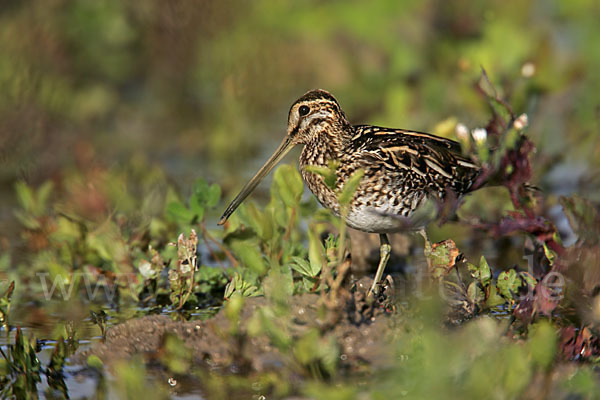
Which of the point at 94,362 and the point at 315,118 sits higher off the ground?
the point at 315,118

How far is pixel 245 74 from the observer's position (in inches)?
354

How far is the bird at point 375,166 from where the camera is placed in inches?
172

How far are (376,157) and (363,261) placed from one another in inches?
44.6

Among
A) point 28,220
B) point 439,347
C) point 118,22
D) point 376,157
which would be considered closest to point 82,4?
point 118,22

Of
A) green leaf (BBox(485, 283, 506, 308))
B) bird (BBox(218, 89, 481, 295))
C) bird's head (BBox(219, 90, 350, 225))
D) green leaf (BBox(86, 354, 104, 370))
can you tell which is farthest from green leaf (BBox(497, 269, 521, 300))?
green leaf (BBox(86, 354, 104, 370))

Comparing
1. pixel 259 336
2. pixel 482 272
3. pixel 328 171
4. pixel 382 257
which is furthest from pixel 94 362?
pixel 482 272

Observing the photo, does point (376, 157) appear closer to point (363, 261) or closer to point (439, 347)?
point (363, 261)

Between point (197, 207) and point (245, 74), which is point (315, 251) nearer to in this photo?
point (197, 207)

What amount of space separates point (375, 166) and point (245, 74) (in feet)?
15.6

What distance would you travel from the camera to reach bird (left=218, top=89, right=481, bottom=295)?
14.4 feet

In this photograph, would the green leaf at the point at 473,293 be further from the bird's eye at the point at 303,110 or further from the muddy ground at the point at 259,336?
the bird's eye at the point at 303,110

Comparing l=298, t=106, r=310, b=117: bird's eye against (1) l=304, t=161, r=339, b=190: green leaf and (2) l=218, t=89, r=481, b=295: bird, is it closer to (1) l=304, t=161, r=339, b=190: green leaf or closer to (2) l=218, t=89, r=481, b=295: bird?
(2) l=218, t=89, r=481, b=295: bird

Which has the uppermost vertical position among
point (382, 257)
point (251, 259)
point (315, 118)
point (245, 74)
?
point (315, 118)

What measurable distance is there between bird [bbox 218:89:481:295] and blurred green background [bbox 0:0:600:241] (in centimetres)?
161
